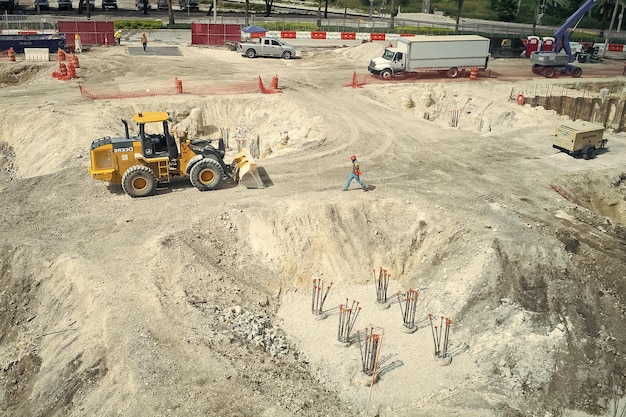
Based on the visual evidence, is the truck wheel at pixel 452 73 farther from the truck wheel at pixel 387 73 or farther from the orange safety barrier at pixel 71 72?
the orange safety barrier at pixel 71 72

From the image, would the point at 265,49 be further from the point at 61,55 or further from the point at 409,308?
the point at 409,308

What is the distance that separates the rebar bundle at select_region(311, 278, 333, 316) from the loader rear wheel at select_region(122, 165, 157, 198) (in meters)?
6.75

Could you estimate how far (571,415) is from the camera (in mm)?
12820

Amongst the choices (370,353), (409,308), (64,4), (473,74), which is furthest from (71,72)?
(64,4)

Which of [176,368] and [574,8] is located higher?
[574,8]

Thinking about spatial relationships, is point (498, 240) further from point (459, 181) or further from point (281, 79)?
point (281, 79)

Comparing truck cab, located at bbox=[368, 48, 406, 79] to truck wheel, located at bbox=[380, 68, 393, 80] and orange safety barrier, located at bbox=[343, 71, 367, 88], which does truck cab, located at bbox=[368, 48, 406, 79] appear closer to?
truck wheel, located at bbox=[380, 68, 393, 80]

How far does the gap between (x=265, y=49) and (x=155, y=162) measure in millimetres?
25898

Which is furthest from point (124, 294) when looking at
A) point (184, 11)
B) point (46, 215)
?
point (184, 11)

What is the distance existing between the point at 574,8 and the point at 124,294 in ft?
235

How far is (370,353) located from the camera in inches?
575

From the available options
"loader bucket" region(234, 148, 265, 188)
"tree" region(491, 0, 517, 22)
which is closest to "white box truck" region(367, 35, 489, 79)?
"loader bucket" region(234, 148, 265, 188)

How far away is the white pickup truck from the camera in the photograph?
4259cm

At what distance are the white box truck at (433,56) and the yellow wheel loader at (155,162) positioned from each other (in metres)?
19.5
